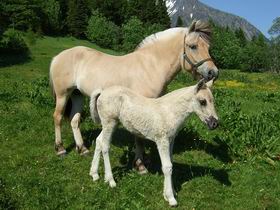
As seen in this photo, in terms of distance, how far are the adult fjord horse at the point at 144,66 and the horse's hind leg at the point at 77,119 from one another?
0.02 m

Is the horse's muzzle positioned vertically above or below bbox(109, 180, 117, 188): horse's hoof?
above

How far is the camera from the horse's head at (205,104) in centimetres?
768

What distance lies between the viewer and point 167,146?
26.1 ft

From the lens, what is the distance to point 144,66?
9.60 metres

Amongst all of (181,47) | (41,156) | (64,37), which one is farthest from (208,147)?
(64,37)

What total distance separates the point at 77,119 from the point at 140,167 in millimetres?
2381

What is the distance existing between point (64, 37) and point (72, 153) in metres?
76.0

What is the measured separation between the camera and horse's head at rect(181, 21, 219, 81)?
9.20 m

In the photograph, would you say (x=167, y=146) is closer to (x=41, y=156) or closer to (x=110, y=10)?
(x=41, y=156)

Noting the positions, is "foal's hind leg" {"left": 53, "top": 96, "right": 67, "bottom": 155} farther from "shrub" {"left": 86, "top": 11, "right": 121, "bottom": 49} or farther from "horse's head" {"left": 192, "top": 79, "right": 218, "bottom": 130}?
"shrub" {"left": 86, "top": 11, "right": 121, "bottom": 49}

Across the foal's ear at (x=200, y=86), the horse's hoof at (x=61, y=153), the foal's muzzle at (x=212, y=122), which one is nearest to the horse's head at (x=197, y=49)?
the foal's ear at (x=200, y=86)

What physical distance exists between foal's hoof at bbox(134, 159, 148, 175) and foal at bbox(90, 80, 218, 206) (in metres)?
0.92

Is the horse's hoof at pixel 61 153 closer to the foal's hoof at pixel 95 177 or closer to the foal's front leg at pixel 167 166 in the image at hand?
the foal's hoof at pixel 95 177

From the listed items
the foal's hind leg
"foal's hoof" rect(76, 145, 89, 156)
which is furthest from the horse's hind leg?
→ the foal's hind leg
